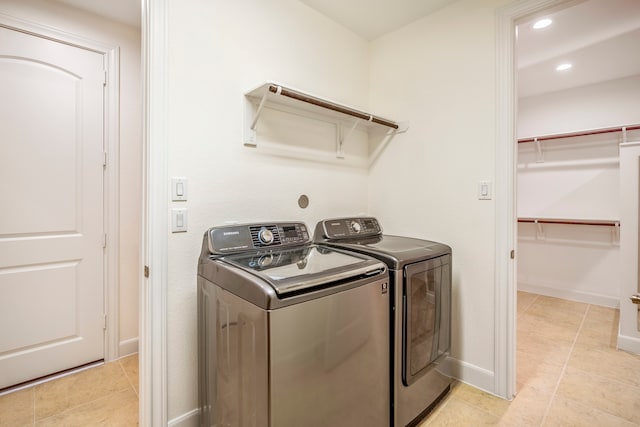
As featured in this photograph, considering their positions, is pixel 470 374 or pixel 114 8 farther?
pixel 114 8

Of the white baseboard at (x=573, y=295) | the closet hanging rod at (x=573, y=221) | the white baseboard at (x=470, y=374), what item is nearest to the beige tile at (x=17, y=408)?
the white baseboard at (x=470, y=374)

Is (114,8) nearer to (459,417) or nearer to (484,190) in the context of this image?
(484,190)

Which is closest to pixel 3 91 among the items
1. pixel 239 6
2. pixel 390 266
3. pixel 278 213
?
pixel 239 6

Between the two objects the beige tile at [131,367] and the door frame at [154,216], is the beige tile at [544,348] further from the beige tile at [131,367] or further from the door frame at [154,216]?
the beige tile at [131,367]

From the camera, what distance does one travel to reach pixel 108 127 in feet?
7.13

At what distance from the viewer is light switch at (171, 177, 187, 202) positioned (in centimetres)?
146

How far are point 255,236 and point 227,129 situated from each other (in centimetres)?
62

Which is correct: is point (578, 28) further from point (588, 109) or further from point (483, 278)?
point (483, 278)

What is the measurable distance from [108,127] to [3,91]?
21.2 inches

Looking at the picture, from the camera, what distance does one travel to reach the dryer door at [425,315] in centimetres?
150

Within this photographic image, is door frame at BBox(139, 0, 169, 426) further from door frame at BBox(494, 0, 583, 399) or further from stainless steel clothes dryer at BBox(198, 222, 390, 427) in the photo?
door frame at BBox(494, 0, 583, 399)

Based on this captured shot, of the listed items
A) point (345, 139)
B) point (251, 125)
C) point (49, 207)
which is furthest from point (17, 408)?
point (345, 139)

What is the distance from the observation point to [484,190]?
1858 millimetres

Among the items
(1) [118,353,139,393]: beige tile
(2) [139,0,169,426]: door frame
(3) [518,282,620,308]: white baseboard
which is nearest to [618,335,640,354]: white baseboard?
(3) [518,282,620,308]: white baseboard
